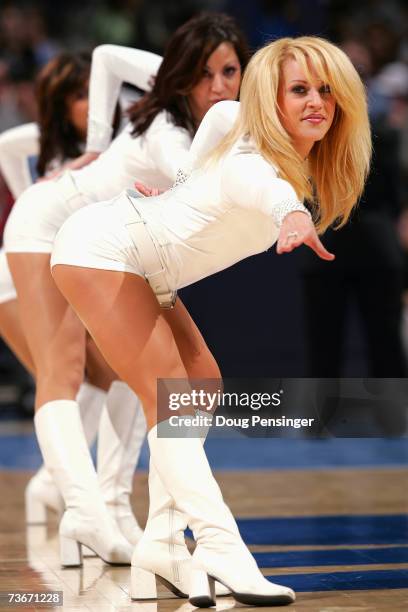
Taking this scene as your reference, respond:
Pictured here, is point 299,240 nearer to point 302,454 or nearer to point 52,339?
point 52,339

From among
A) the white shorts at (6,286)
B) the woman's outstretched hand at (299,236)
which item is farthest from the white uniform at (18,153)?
the woman's outstretched hand at (299,236)

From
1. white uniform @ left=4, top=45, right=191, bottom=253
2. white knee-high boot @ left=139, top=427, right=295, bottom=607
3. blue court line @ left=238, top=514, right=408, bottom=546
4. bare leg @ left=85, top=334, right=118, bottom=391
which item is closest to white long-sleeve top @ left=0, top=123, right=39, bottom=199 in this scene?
white uniform @ left=4, top=45, right=191, bottom=253

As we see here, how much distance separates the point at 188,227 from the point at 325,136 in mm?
430

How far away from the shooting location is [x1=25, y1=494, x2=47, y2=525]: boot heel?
4648 millimetres

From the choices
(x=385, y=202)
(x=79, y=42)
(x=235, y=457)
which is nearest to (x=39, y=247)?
(x=235, y=457)

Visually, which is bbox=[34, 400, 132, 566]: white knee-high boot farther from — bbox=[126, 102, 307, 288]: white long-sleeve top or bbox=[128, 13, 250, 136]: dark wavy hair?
bbox=[128, 13, 250, 136]: dark wavy hair

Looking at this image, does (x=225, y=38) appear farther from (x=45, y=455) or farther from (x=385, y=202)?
(x=385, y=202)

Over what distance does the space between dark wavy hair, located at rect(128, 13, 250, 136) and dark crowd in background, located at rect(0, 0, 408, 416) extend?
1986 mm

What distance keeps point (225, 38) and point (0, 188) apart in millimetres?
3219

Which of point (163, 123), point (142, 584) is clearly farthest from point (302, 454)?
point (142, 584)

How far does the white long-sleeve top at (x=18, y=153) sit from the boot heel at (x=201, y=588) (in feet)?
7.64

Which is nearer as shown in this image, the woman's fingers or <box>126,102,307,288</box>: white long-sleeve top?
the woman's fingers

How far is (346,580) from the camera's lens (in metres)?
3.34

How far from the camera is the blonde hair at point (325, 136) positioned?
293 centimetres
